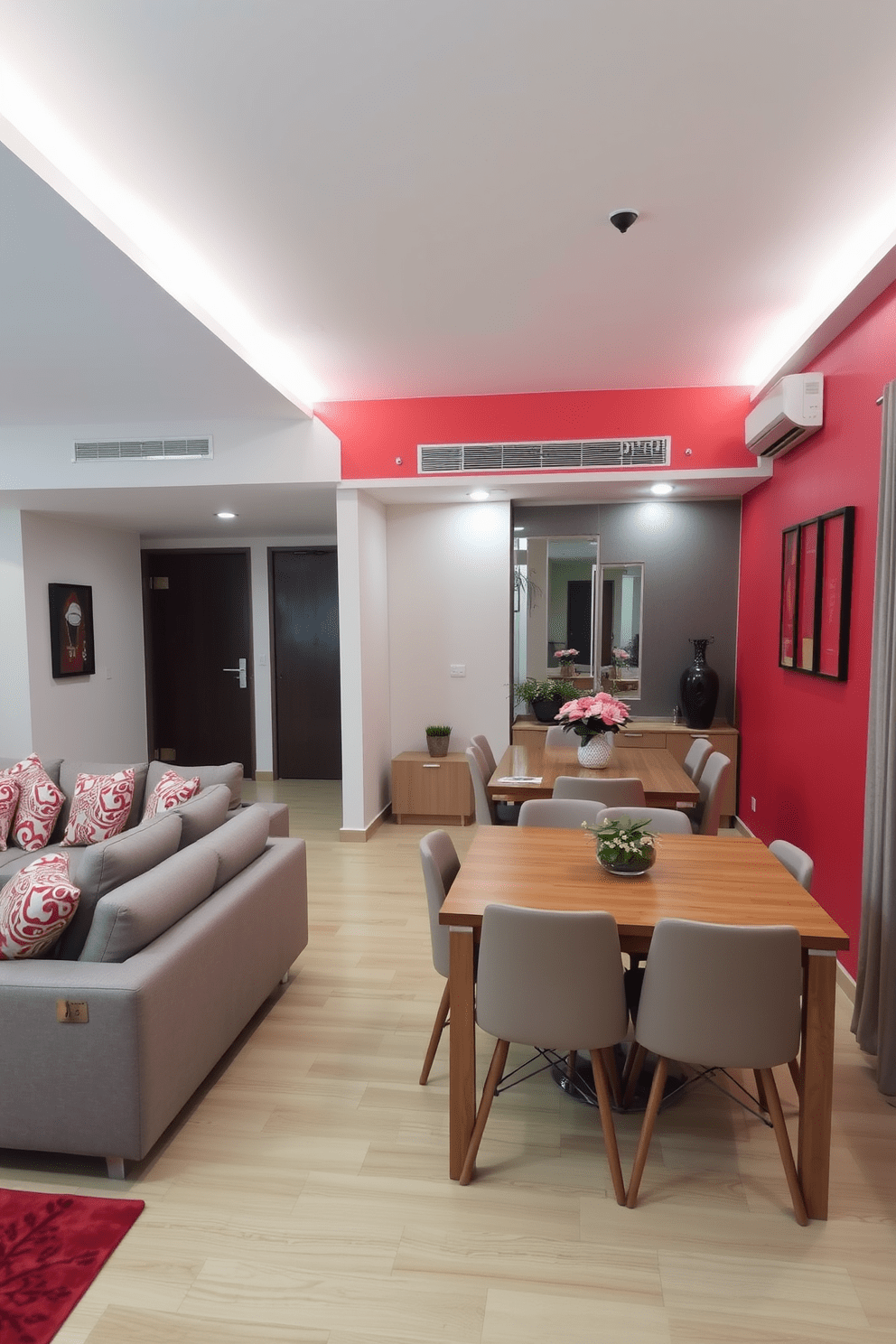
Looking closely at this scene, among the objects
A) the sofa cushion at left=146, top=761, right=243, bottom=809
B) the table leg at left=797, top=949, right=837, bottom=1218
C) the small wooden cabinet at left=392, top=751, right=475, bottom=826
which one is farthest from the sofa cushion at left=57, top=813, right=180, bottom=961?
the small wooden cabinet at left=392, top=751, right=475, bottom=826

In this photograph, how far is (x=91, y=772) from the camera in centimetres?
420

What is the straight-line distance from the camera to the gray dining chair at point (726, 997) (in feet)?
6.37

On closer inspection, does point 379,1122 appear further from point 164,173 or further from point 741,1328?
point 164,173

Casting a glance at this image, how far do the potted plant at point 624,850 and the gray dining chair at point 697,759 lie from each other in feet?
6.27

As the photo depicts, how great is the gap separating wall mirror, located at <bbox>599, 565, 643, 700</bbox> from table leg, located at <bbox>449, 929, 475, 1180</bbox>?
421 centimetres

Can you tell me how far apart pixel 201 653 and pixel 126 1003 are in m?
5.99

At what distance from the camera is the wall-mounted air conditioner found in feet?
12.1

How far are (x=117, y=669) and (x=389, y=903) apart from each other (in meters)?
4.18

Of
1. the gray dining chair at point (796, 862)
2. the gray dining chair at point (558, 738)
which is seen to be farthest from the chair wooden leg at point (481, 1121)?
the gray dining chair at point (558, 738)

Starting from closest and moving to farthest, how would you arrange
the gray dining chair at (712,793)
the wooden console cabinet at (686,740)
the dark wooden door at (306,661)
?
the gray dining chair at (712,793), the wooden console cabinet at (686,740), the dark wooden door at (306,661)

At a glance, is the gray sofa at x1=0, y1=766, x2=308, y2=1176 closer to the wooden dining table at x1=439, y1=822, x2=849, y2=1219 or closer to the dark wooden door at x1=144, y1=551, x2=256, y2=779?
the wooden dining table at x1=439, y1=822, x2=849, y2=1219

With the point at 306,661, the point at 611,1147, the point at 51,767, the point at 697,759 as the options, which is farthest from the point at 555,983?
the point at 306,661

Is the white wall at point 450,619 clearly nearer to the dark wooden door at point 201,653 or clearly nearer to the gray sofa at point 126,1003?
the dark wooden door at point 201,653

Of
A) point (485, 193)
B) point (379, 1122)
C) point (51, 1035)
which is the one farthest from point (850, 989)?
point (485, 193)
